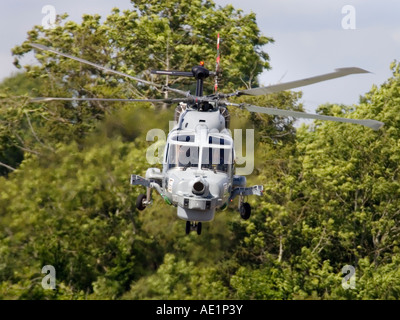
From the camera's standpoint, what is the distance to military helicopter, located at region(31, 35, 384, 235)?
1839 cm

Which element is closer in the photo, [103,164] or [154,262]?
[103,164]

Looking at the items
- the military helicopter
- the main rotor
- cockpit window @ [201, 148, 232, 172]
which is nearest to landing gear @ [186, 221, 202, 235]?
the military helicopter

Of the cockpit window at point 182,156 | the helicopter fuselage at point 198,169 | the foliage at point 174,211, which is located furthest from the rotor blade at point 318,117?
the foliage at point 174,211

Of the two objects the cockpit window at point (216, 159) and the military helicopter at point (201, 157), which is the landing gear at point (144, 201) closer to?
the military helicopter at point (201, 157)

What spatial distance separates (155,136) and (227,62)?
6926 mm

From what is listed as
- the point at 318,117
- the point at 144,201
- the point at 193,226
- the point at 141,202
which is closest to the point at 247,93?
the point at 318,117

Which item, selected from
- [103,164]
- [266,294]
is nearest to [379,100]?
[266,294]

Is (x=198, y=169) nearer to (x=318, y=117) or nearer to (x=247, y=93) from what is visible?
(x=247, y=93)

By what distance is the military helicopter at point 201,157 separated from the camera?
60.3ft

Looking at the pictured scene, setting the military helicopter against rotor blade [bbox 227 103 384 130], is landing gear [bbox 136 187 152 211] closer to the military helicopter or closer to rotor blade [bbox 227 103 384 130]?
the military helicopter

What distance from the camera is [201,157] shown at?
19094mm

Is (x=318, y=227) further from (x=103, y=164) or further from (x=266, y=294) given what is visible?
(x=103, y=164)
